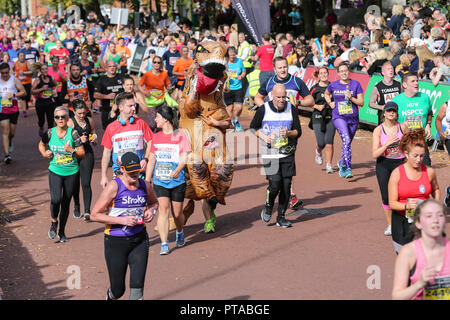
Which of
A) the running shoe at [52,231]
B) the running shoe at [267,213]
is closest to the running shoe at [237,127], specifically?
the running shoe at [267,213]

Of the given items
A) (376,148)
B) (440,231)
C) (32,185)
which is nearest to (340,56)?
(32,185)

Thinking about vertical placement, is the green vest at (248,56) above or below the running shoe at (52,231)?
above

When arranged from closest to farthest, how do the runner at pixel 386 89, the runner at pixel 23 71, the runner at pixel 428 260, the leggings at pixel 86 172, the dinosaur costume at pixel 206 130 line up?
the runner at pixel 428 260 < the dinosaur costume at pixel 206 130 < the leggings at pixel 86 172 < the runner at pixel 386 89 < the runner at pixel 23 71

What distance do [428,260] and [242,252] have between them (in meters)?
4.35

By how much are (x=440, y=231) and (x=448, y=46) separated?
12608 mm

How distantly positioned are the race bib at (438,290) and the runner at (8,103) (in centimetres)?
1185

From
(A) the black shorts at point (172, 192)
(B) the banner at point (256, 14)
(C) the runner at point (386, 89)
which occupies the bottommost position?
(A) the black shorts at point (172, 192)

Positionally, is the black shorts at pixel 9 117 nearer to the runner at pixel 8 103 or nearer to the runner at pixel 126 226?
the runner at pixel 8 103

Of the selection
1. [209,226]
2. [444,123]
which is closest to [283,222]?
[209,226]

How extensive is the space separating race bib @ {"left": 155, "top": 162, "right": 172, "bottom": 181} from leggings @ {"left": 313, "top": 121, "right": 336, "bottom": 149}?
5.03m

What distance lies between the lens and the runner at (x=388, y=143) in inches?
366

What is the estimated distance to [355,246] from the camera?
9.37 metres

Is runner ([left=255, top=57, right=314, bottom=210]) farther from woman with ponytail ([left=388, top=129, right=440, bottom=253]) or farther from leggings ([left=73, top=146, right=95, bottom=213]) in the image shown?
woman with ponytail ([left=388, top=129, right=440, bottom=253])
